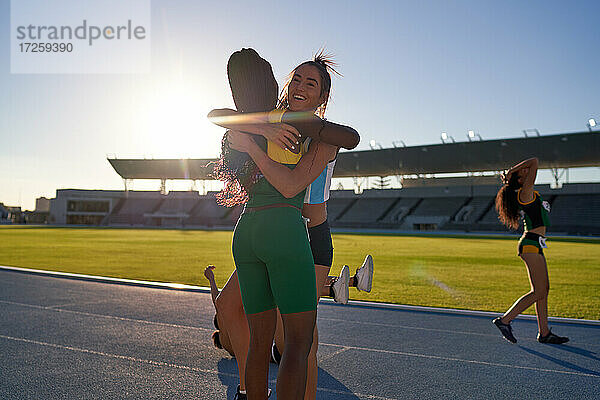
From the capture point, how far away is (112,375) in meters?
4.02

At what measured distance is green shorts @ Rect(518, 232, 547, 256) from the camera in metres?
5.32

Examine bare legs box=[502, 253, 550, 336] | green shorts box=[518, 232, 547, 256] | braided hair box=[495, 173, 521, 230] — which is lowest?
bare legs box=[502, 253, 550, 336]

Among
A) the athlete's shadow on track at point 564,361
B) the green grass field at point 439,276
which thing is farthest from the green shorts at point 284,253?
the green grass field at point 439,276

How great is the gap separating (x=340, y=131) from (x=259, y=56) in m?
0.54

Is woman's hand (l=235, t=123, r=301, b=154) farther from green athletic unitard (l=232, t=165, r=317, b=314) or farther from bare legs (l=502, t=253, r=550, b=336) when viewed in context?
bare legs (l=502, t=253, r=550, b=336)

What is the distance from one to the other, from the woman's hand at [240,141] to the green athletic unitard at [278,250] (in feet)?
0.56

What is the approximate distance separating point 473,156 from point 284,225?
5738 centimetres

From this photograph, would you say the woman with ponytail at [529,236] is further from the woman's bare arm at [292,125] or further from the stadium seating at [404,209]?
the stadium seating at [404,209]

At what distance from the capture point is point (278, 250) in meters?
2.19

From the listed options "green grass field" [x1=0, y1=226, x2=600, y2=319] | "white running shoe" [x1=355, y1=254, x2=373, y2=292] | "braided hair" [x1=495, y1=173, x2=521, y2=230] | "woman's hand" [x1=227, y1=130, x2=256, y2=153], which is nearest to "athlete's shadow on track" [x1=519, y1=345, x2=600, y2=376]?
"braided hair" [x1=495, y1=173, x2=521, y2=230]

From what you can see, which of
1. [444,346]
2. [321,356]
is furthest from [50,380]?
[444,346]

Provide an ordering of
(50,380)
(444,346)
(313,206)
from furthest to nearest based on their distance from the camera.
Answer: (444,346) < (50,380) < (313,206)

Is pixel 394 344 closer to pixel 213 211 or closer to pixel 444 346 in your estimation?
pixel 444 346

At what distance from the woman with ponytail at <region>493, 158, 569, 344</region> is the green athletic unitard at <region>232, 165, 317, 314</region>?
3.61m
